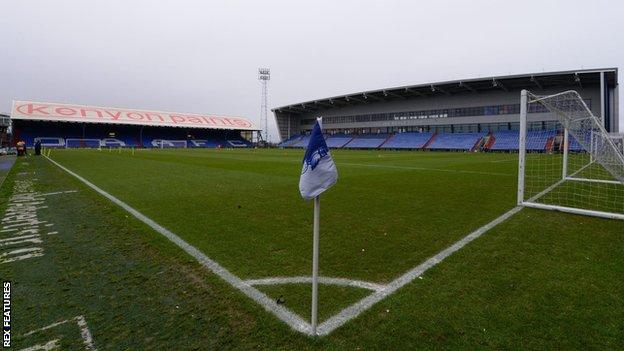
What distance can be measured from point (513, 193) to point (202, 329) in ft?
33.7

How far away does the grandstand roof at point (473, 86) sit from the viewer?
46.2 meters

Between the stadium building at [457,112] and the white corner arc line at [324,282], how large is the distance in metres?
43.7

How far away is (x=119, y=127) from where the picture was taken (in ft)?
248

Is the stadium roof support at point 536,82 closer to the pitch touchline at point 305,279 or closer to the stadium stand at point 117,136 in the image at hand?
the pitch touchline at point 305,279

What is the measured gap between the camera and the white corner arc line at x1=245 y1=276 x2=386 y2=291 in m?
3.64

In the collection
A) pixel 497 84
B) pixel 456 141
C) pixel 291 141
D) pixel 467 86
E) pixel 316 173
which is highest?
pixel 467 86

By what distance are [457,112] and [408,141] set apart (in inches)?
399

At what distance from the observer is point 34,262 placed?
14.3 ft

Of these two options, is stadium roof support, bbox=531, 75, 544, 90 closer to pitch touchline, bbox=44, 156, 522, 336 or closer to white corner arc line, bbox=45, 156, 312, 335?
pitch touchline, bbox=44, 156, 522, 336

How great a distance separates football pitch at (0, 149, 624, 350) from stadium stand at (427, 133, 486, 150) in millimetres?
51890

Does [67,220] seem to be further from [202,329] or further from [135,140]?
[135,140]

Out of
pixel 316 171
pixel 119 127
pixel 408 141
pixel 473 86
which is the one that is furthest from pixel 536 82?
pixel 119 127

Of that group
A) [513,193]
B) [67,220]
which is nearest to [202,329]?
[67,220]

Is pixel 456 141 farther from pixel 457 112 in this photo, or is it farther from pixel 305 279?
pixel 305 279
